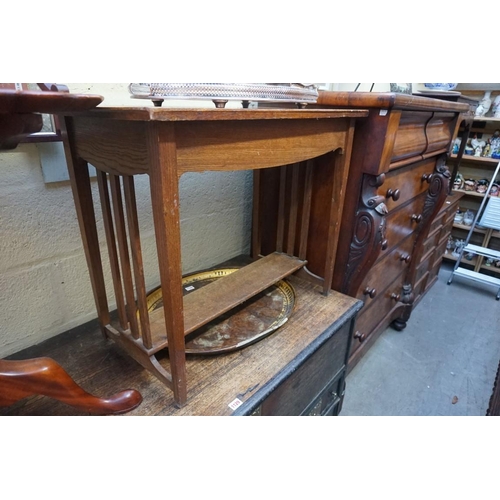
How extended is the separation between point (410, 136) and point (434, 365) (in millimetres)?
1193

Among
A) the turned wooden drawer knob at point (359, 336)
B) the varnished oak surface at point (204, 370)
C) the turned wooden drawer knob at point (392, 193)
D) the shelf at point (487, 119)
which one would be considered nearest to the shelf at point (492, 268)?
the shelf at point (487, 119)

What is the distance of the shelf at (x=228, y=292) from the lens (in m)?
0.86

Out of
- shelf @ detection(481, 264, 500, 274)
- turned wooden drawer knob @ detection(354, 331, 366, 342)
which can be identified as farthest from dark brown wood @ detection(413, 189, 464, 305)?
turned wooden drawer knob @ detection(354, 331, 366, 342)

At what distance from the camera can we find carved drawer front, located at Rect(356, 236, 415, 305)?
1.32 meters

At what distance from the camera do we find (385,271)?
4.81 ft

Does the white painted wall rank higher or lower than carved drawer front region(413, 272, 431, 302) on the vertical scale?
higher

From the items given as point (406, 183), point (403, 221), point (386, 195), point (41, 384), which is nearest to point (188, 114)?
point (41, 384)

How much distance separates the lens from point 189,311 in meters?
0.89

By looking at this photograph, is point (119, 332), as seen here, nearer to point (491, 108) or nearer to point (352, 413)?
point (352, 413)

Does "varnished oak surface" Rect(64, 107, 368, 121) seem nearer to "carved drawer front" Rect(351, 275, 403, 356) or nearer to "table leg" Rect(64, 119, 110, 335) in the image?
"table leg" Rect(64, 119, 110, 335)

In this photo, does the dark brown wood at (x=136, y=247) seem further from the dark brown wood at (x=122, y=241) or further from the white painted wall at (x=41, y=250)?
the white painted wall at (x=41, y=250)

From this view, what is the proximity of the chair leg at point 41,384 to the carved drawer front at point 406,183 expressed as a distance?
A: 97 centimetres

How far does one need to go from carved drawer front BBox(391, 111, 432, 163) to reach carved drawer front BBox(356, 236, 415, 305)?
428 millimetres

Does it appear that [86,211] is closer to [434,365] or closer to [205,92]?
[205,92]
